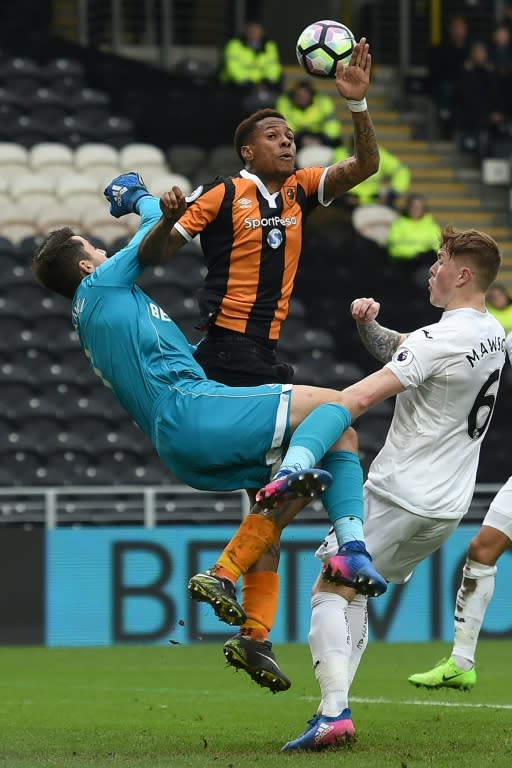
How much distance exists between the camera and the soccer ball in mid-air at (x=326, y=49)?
7164 mm

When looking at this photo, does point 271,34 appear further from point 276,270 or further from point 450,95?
point 276,270

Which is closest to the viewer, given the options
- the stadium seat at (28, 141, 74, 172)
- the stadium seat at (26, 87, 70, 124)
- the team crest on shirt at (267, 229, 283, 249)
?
the team crest on shirt at (267, 229, 283, 249)

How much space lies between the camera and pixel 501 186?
65.5 feet

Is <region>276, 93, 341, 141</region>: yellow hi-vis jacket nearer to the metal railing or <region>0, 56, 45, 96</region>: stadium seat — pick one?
<region>0, 56, 45, 96</region>: stadium seat

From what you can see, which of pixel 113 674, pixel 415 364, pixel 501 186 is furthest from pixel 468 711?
pixel 501 186

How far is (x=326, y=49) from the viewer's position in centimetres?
717

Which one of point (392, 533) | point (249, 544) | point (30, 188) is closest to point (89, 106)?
point (30, 188)

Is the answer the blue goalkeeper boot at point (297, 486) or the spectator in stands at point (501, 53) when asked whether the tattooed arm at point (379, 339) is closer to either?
the blue goalkeeper boot at point (297, 486)

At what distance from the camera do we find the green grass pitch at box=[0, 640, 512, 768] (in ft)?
20.5

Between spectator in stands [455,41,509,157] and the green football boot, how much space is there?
13027 millimetres

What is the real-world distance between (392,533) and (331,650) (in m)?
0.57

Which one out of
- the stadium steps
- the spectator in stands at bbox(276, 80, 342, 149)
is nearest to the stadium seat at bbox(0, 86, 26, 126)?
the spectator in stands at bbox(276, 80, 342, 149)

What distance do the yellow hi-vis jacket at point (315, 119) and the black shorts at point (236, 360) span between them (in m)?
10.9

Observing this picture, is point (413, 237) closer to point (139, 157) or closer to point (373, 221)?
point (373, 221)
